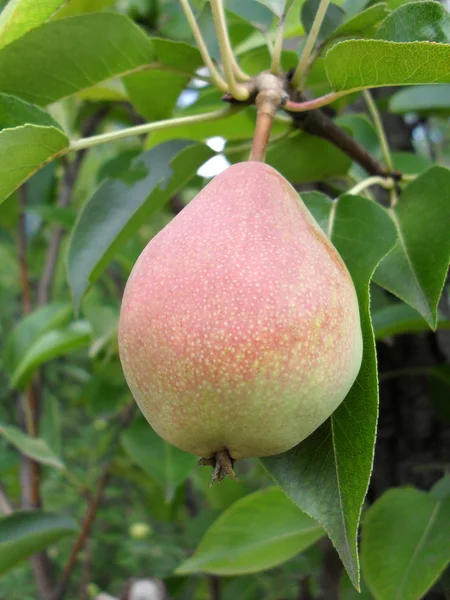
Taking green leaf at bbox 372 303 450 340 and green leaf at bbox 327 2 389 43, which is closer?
green leaf at bbox 327 2 389 43

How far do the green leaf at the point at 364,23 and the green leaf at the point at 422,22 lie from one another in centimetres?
9

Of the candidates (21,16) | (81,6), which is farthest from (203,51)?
(81,6)

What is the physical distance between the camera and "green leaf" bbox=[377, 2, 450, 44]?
0.63 meters

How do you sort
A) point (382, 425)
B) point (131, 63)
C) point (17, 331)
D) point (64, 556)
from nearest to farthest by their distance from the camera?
1. point (131, 63)
2. point (382, 425)
3. point (17, 331)
4. point (64, 556)

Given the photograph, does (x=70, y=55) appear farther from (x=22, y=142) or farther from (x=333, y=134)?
(x=333, y=134)

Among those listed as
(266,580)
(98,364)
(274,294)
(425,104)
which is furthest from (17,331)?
(274,294)

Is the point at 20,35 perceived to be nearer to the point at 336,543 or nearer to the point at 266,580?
the point at 336,543

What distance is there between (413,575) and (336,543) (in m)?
0.30

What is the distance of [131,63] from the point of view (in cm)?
76

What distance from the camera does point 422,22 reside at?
64 cm

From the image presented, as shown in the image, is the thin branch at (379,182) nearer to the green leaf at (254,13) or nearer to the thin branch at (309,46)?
the thin branch at (309,46)

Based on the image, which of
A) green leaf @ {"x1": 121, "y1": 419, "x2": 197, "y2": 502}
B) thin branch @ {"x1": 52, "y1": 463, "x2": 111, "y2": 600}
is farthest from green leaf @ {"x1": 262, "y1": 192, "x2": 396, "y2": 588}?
thin branch @ {"x1": 52, "y1": 463, "x2": 111, "y2": 600}

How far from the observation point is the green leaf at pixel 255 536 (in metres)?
0.98

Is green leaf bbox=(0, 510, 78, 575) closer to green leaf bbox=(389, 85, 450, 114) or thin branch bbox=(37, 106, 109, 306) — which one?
thin branch bbox=(37, 106, 109, 306)
